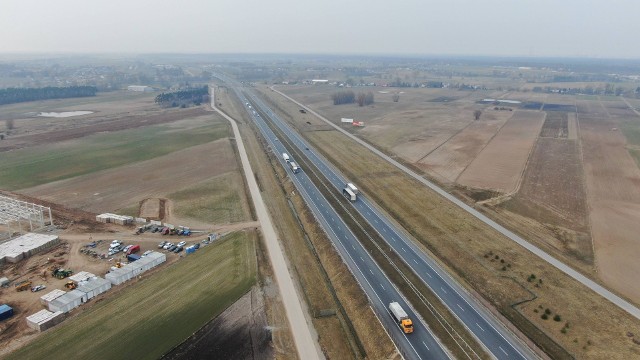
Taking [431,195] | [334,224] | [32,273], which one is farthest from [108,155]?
Answer: [431,195]

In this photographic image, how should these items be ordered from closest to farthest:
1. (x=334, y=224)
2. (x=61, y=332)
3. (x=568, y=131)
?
(x=61, y=332)
(x=334, y=224)
(x=568, y=131)

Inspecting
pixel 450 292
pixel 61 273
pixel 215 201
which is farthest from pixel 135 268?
pixel 450 292

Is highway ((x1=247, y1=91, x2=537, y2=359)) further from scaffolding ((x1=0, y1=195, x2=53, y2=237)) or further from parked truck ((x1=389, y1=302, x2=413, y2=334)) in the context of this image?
scaffolding ((x1=0, y1=195, x2=53, y2=237))

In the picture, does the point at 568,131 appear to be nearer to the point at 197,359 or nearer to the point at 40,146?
the point at 197,359

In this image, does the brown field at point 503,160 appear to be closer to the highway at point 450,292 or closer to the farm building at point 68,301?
the highway at point 450,292

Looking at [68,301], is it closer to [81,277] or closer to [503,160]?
[81,277]

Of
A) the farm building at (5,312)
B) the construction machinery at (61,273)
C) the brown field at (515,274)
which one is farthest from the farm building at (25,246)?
the brown field at (515,274)
